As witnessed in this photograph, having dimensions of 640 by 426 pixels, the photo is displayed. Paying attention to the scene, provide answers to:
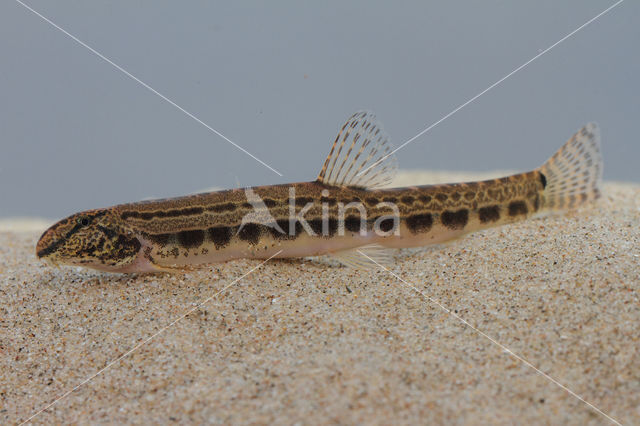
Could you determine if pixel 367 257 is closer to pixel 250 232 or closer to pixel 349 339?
pixel 250 232

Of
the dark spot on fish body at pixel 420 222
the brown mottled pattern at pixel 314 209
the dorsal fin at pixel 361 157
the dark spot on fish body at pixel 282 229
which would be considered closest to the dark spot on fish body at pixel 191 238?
the brown mottled pattern at pixel 314 209

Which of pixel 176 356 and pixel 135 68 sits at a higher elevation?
pixel 135 68

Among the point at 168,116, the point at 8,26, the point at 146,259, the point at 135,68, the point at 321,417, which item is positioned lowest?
the point at 321,417

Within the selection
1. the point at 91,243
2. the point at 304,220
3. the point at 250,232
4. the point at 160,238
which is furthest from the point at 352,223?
the point at 91,243

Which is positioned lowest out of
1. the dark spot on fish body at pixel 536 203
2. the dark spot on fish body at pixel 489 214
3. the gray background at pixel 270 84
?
the dark spot on fish body at pixel 489 214

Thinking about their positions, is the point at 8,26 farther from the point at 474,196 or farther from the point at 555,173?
the point at 555,173

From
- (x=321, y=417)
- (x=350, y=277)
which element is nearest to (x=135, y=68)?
(x=350, y=277)

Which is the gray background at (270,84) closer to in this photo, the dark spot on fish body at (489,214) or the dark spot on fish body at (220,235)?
the dark spot on fish body at (220,235)
